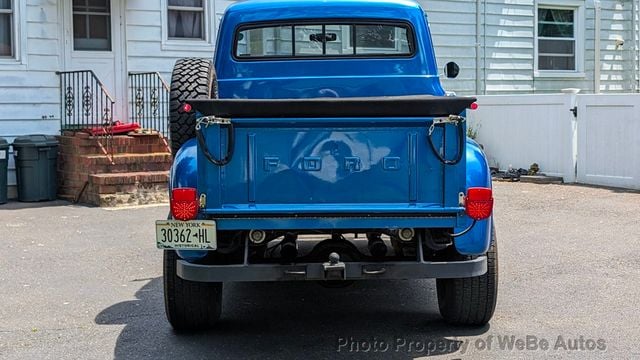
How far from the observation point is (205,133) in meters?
4.44

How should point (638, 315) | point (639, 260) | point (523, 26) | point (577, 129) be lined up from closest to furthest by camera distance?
point (638, 315) < point (639, 260) < point (577, 129) < point (523, 26)

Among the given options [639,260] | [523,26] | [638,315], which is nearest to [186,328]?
[638,315]

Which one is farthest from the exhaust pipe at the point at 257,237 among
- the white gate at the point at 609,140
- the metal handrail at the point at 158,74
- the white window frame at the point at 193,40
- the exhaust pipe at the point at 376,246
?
the white window frame at the point at 193,40

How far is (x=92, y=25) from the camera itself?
13336 mm

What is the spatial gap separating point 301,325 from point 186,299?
35.1 inches

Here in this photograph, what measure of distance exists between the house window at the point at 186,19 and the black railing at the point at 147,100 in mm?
930

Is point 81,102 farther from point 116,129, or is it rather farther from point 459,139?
point 459,139

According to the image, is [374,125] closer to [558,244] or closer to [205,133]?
[205,133]

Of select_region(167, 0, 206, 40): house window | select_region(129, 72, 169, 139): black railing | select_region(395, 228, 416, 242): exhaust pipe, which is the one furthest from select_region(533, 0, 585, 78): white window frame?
select_region(395, 228, 416, 242): exhaust pipe

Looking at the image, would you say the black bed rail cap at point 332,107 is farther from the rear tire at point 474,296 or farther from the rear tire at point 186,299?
the rear tire at point 186,299

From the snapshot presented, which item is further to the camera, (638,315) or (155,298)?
(155,298)

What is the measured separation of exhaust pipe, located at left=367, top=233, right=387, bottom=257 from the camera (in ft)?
16.3

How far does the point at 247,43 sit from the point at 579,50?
13923mm

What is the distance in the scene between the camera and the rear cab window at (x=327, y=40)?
6.40 m
